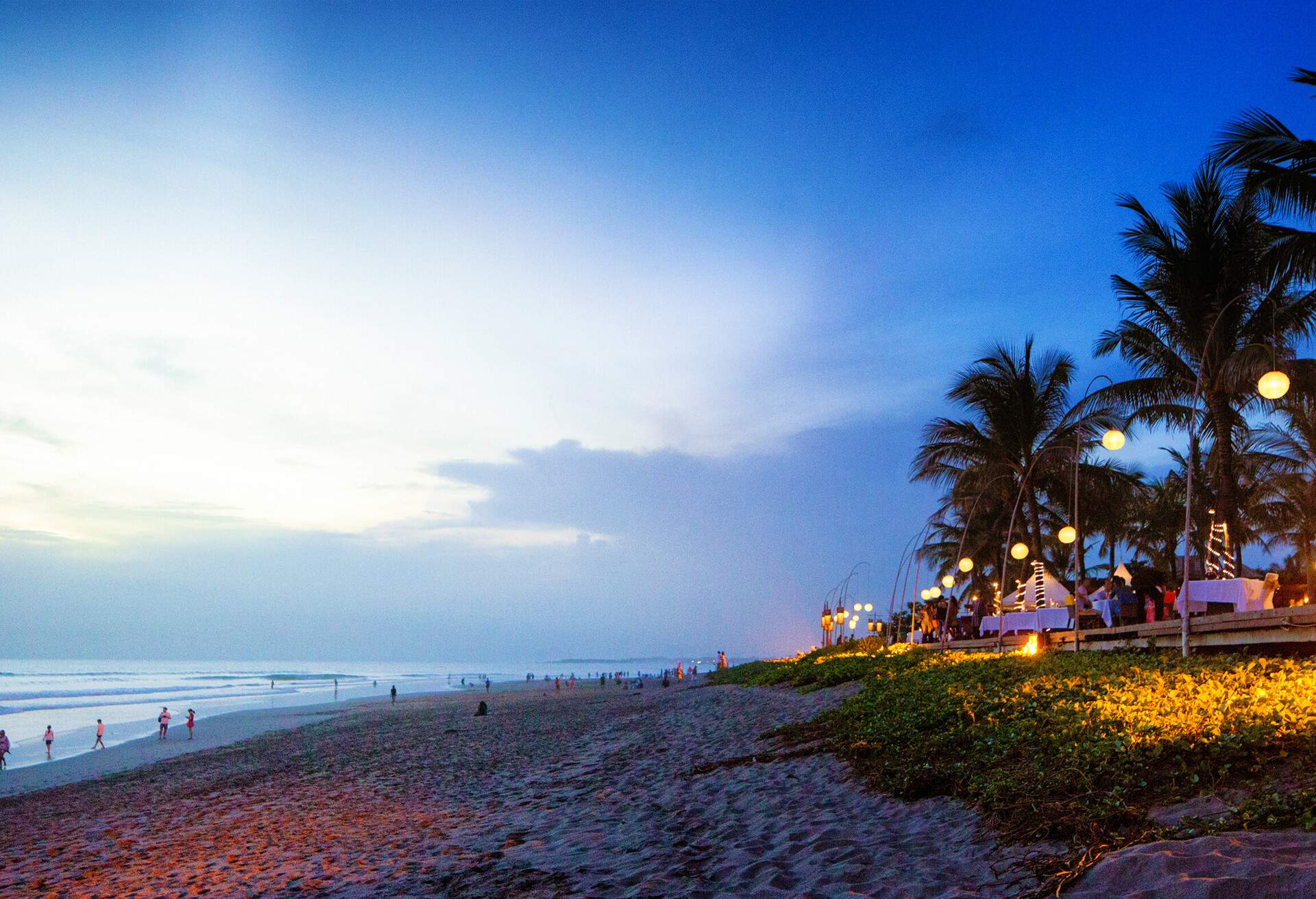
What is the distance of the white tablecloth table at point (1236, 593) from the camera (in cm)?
1199

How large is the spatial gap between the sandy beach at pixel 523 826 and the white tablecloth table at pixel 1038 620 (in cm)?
559

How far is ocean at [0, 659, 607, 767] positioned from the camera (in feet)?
107

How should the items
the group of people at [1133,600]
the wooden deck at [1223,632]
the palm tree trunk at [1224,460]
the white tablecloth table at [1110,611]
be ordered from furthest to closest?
the white tablecloth table at [1110,611] → the group of people at [1133,600] → the palm tree trunk at [1224,460] → the wooden deck at [1223,632]

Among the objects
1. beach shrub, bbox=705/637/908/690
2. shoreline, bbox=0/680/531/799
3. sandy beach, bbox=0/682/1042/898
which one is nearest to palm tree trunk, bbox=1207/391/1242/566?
beach shrub, bbox=705/637/908/690

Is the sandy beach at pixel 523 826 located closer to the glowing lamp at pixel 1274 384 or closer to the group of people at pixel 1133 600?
the group of people at pixel 1133 600

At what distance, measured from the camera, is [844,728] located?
1032 centimetres

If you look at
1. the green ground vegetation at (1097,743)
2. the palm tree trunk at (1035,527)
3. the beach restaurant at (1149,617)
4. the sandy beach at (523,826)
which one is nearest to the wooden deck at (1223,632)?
the beach restaurant at (1149,617)

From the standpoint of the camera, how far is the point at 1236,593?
1208cm

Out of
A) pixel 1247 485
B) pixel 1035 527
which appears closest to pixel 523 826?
pixel 1035 527

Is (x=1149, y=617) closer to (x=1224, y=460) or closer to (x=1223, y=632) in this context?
(x=1224, y=460)

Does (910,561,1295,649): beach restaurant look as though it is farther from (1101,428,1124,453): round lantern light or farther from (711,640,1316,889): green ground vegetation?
(1101,428,1124,453): round lantern light

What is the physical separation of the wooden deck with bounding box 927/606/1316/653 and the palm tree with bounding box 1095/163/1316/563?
3.42 meters

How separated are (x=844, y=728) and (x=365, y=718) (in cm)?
2772

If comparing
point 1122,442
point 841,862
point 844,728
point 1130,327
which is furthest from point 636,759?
point 1130,327
